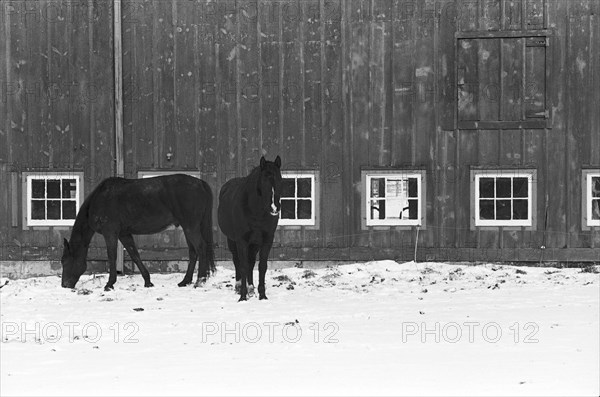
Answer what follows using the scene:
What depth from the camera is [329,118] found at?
583 inches

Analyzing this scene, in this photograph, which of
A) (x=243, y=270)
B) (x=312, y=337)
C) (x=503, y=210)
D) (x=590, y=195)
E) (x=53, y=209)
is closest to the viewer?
Result: (x=312, y=337)

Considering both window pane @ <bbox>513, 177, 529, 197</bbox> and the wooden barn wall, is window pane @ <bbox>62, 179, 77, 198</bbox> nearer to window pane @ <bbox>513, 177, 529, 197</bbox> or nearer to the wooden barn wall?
the wooden barn wall

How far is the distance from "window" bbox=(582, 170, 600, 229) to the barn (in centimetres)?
2

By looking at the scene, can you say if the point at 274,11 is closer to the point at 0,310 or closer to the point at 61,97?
the point at 61,97

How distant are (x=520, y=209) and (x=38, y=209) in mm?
7623

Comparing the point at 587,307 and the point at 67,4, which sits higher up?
the point at 67,4

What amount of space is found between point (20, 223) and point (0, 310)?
15.9 feet

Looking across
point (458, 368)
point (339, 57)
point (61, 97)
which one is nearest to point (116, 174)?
point (61, 97)

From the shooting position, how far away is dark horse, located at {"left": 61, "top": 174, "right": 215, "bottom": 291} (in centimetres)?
1286

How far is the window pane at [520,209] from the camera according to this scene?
14641mm

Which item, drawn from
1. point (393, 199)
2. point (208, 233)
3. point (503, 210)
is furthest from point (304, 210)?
point (503, 210)

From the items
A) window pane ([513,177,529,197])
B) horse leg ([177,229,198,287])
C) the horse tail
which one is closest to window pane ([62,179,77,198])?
horse leg ([177,229,198,287])

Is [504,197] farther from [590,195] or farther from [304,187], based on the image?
[304,187]

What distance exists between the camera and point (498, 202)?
14.6 m
